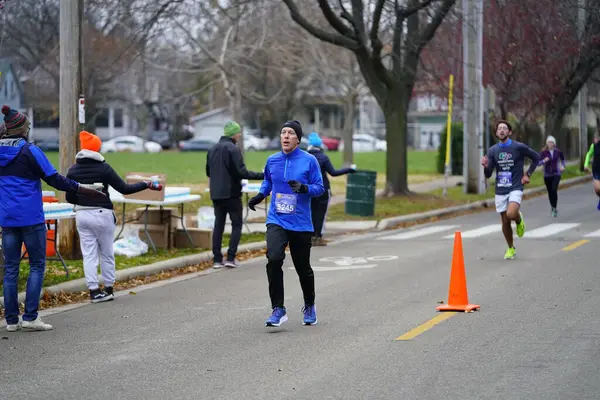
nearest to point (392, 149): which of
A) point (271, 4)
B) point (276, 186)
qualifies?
point (271, 4)

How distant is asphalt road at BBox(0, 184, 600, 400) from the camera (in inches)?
299

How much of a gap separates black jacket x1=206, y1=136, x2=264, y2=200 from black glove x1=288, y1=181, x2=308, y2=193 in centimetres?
546

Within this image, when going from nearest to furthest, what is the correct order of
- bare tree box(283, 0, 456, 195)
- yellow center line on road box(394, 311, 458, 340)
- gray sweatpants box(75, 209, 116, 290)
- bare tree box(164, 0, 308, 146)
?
yellow center line on road box(394, 311, 458, 340) < gray sweatpants box(75, 209, 116, 290) < bare tree box(283, 0, 456, 195) < bare tree box(164, 0, 308, 146)

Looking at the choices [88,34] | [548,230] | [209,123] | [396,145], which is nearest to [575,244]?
[548,230]

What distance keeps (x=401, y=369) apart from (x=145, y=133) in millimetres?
91313

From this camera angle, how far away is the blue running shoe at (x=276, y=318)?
1007cm

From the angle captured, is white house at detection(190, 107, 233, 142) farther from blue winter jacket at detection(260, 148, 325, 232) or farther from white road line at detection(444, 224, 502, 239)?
blue winter jacket at detection(260, 148, 325, 232)

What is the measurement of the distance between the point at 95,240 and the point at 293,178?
3259 millimetres

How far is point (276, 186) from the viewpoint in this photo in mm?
10094

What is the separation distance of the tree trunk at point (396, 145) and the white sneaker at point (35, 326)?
18.7m

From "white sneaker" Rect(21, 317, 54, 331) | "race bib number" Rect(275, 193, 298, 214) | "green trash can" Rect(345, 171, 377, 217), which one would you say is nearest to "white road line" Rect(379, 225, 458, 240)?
"green trash can" Rect(345, 171, 377, 217)

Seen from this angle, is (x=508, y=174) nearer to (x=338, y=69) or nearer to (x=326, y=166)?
(x=326, y=166)

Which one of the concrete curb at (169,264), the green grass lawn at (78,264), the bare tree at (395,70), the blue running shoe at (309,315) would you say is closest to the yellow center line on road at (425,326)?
the blue running shoe at (309,315)

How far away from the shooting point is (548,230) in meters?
21.0
